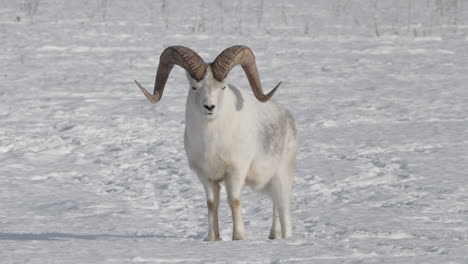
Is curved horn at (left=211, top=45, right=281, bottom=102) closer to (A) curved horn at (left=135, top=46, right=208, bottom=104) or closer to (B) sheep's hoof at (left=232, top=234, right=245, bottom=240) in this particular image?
(A) curved horn at (left=135, top=46, right=208, bottom=104)

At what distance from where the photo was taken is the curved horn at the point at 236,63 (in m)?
7.56

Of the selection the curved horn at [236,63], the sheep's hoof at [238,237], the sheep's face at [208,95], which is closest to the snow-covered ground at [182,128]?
the sheep's hoof at [238,237]

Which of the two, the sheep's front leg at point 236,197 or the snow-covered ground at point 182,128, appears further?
the sheep's front leg at point 236,197

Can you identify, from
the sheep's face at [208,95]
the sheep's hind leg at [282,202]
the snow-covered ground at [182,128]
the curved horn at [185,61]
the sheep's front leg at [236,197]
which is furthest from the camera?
the sheep's hind leg at [282,202]

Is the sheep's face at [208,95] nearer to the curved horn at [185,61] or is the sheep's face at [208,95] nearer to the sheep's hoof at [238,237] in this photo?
the curved horn at [185,61]

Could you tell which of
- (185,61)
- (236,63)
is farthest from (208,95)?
(236,63)

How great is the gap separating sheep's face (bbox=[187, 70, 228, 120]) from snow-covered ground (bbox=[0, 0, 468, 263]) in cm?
105

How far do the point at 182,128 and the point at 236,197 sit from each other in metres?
5.24

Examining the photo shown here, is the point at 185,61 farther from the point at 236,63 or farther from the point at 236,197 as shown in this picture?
the point at 236,197

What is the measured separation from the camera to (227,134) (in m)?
7.62

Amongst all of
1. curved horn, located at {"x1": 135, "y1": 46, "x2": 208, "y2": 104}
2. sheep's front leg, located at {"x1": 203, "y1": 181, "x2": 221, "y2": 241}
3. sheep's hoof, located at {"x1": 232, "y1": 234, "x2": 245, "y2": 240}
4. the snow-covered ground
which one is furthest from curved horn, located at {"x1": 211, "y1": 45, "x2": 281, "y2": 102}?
the snow-covered ground

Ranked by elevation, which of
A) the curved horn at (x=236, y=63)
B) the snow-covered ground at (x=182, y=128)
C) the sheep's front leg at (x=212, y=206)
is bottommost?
the snow-covered ground at (x=182, y=128)

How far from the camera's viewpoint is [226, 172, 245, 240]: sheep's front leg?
7.69m

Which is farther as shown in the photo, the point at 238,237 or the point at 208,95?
the point at 238,237
